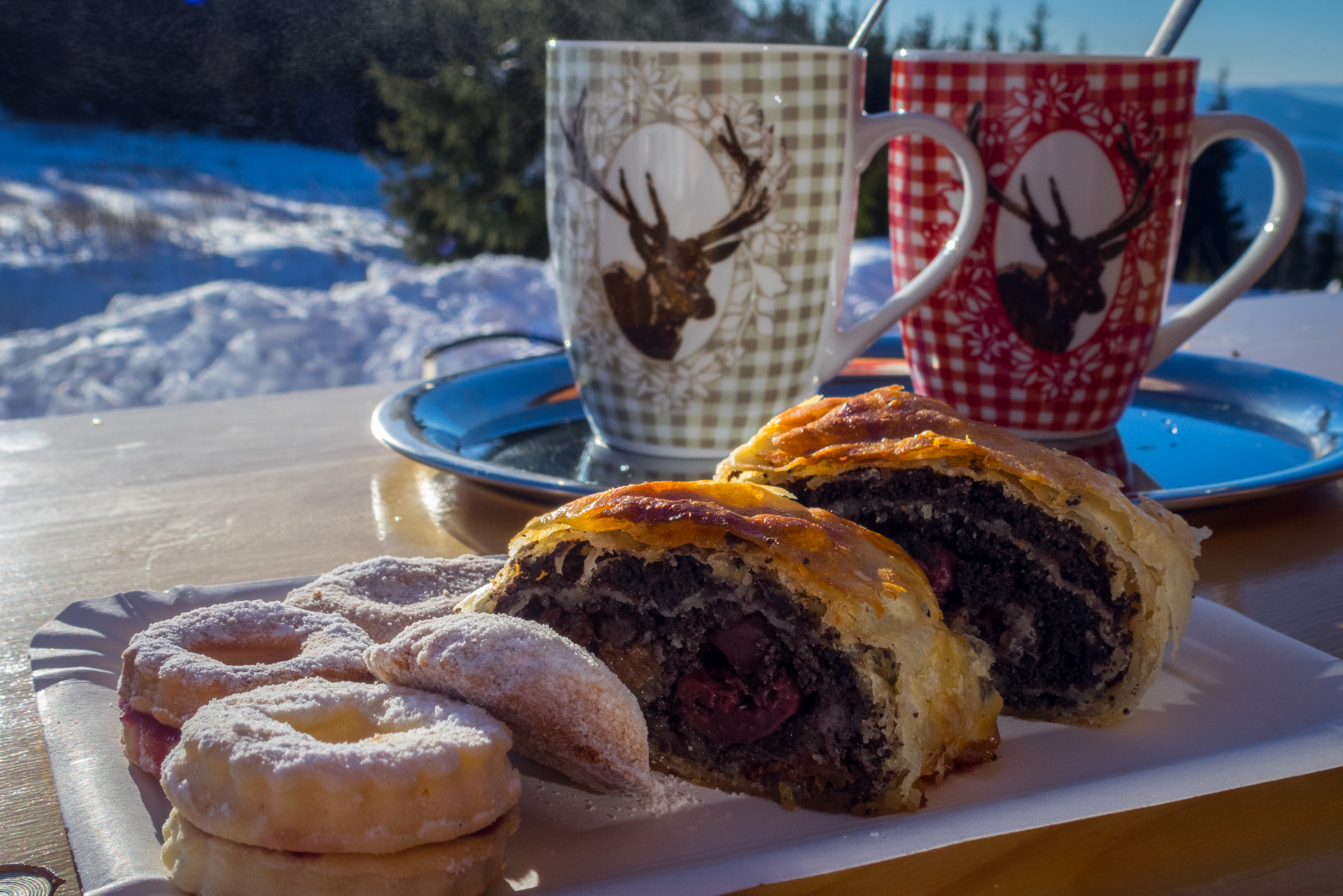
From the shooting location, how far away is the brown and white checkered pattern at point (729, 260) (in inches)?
39.3

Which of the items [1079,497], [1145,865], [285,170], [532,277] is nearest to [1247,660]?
[1079,497]

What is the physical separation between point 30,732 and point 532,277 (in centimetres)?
344

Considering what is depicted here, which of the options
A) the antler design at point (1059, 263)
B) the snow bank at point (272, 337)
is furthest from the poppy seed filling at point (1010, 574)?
the snow bank at point (272, 337)

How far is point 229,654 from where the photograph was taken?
0.74m

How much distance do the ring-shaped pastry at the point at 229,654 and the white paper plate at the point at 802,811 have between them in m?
0.04

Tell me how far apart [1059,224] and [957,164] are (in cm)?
11

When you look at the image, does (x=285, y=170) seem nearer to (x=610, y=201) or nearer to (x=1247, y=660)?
(x=610, y=201)

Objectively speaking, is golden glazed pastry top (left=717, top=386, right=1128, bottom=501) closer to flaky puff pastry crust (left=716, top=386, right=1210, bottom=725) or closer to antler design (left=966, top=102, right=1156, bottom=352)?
flaky puff pastry crust (left=716, top=386, right=1210, bottom=725)

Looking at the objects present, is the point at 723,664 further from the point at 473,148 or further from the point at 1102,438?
the point at 473,148

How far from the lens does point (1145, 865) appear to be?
0.57 m

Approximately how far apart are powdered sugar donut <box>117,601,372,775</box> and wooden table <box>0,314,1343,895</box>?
6cm

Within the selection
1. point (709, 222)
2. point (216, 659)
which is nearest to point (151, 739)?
point (216, 659)

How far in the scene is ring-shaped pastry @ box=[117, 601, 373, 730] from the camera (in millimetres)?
662

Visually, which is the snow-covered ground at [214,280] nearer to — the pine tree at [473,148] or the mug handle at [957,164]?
the pine tree at [473,148]
